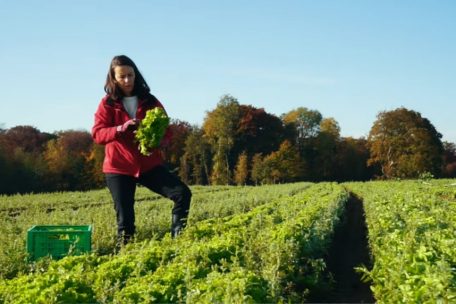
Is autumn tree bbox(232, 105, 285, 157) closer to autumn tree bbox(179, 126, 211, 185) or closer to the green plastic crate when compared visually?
autumn tree bbox(179, 126, 211, 185)

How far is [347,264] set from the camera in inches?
298

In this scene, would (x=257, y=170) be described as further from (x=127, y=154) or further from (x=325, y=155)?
(x=127, y=154)

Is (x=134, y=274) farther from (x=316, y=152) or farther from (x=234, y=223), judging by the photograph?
(x=316, y=152)

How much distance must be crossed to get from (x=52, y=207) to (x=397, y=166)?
149 ft

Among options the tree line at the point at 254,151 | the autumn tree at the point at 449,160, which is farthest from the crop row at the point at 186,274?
the autumn tree at the point at 449,160

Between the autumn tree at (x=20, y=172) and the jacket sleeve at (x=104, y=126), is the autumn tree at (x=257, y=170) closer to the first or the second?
the autumn tree at (x=20, y=172)

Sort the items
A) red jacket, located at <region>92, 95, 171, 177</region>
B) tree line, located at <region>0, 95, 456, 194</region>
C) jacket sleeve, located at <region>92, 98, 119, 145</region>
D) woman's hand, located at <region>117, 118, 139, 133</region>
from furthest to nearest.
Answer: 1. tree line, located at <region>0, 95, 456, 194</region>
2. red jacket, located at <region>92, 95, 171, 177</region>
3. jacket sleeve, located at <region>92, 98, 119, 145</region>
4. woman's hand, located at <region>117, 118, 139, 133</region>

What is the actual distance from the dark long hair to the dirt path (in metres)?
3.14

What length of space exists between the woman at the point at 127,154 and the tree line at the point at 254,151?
141 feet

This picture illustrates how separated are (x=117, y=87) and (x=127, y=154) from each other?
2.66ft

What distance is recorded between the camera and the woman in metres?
6.24

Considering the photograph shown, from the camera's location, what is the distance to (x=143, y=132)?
6.02 meters

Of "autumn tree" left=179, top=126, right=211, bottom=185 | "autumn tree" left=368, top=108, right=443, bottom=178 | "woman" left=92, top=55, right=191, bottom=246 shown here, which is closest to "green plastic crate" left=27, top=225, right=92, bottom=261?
"woman" left=92, top=55, right=191, bottom=246

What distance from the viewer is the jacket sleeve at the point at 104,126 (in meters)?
6.16
